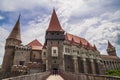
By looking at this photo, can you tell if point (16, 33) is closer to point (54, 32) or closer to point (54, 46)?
point (54, 32)

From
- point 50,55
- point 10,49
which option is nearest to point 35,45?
point 10,49

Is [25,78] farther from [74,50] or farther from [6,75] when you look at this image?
[74,50]

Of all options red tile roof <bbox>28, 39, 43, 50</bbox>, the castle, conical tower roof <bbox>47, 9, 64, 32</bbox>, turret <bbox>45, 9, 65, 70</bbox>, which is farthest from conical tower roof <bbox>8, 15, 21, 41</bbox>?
conical tower roof <bbox>47, 9, 64, 32</bbox>

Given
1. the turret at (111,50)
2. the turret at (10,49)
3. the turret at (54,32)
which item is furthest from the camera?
the turret at (111,50)

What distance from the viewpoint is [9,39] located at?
1325 inches

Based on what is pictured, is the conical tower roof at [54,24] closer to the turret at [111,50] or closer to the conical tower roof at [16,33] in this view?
the conical tower roof at [16,33]

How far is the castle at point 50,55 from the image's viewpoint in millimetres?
29406

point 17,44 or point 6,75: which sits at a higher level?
point 17,44

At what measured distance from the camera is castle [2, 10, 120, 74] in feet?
96.5

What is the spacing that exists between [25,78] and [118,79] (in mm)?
6936

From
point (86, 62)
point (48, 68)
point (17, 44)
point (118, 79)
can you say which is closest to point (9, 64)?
point (17, 44)


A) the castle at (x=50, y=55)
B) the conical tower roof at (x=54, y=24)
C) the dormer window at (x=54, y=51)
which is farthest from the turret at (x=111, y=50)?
the dormer window at (x=54, y=51)

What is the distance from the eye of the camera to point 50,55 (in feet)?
97.7

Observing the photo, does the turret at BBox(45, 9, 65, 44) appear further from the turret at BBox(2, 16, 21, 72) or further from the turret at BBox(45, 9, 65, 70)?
the turret at BBox(2, 16, 21, 72)
